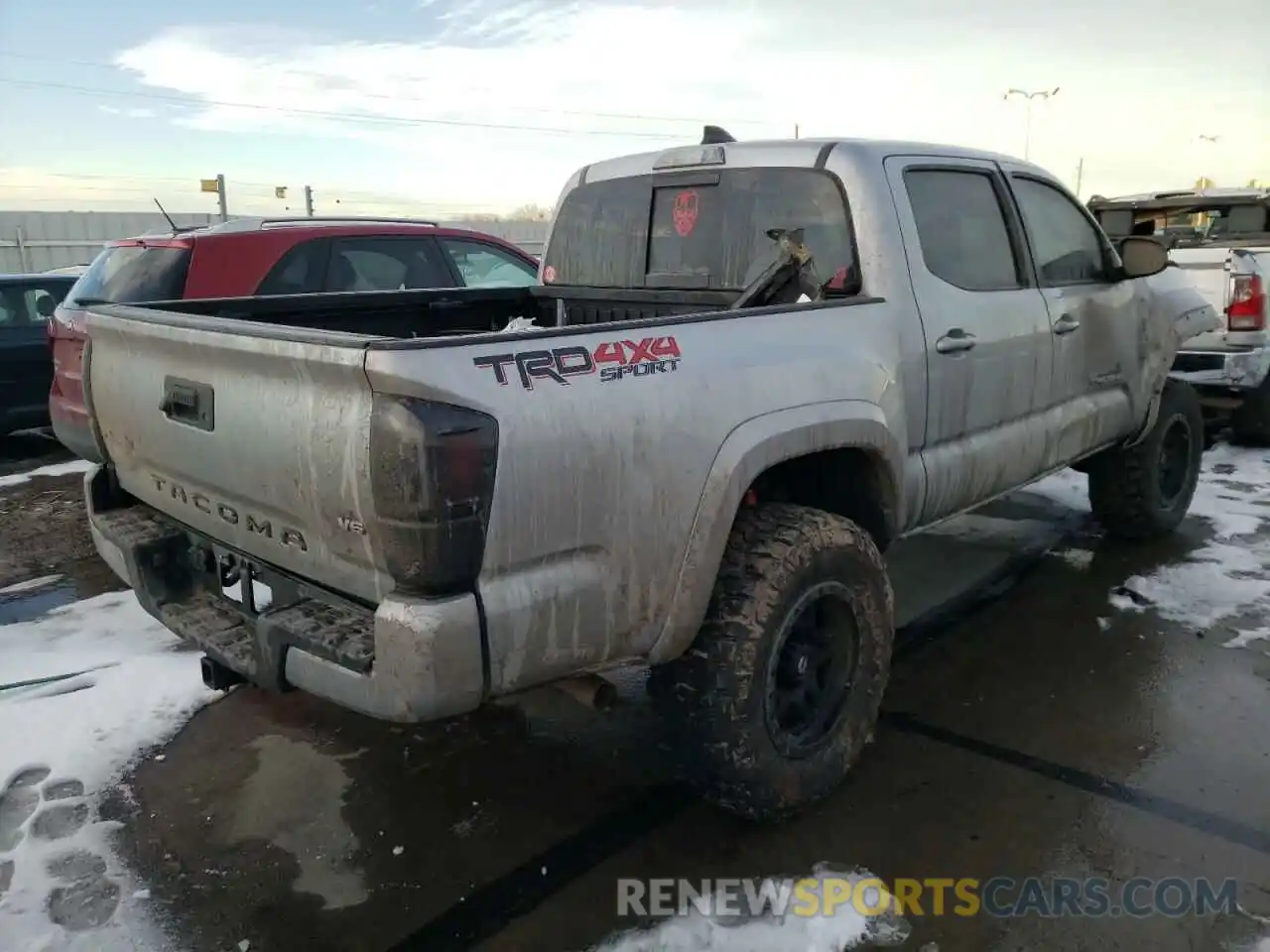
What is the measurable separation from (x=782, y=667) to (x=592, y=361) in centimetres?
118

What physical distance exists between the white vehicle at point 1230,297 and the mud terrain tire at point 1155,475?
4.21 ft

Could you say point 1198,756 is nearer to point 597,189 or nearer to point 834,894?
point 834,894

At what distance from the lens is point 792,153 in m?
3.72

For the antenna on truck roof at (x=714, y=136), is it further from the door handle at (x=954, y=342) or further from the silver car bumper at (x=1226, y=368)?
the silver car bumper at (x=1226, y=368)

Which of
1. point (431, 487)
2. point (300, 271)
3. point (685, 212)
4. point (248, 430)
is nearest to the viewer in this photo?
point (431, 487)

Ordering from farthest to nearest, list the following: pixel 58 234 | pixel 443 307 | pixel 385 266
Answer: pixel 58 234 < pixel 385 266 < pixel 443 307

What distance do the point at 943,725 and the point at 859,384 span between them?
1376mm

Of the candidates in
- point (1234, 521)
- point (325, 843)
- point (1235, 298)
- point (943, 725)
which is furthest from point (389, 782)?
point (1235, 298)

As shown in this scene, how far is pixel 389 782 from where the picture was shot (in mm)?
3373

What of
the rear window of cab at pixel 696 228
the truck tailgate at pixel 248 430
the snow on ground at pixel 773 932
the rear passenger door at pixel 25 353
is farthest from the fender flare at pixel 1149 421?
the rear passenger door at pixel 25 353

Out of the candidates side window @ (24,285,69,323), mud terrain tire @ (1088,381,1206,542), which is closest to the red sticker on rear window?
mud terrain tire @ (1088,381,1206,542)

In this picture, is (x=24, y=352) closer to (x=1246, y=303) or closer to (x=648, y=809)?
(x=648, y=809)

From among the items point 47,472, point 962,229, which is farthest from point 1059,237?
point 47,472

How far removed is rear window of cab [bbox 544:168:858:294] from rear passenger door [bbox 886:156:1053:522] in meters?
0.28
